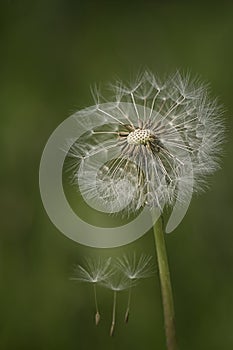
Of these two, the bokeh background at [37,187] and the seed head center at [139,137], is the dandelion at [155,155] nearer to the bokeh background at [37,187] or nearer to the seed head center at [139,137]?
the seed head center at [139,137]

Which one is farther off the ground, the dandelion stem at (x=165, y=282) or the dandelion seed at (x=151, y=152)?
the dandelion seed at (x=151, y=152)

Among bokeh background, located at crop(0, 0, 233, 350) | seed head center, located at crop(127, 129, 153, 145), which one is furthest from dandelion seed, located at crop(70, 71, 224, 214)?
bokeh background, located at crop(0, 0, 233, 350)

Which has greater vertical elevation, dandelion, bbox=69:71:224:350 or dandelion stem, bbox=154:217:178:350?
dandelion, bbox=69:71:224:350

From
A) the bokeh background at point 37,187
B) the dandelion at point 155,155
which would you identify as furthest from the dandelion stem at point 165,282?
the bokeh background at point 37,187

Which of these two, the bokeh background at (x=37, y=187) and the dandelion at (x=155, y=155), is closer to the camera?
the dandelion at (x=155, y=155)

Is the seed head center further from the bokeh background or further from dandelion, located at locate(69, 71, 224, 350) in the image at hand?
the bokeh background

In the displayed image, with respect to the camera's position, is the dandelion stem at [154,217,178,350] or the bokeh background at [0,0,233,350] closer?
the dandelion stem at [154,217,178,350]
